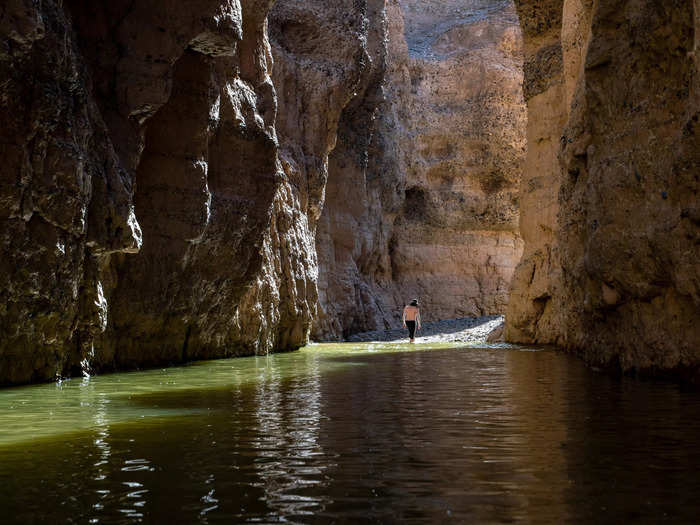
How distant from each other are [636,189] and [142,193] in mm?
8413

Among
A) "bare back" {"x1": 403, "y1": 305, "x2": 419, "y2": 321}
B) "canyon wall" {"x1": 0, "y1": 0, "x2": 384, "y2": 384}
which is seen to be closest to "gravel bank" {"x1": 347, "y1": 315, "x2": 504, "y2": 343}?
"bare back" {"x1": 403, "y1": 305, "x2": 419, "y2": 321}

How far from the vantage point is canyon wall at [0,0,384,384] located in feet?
34.6

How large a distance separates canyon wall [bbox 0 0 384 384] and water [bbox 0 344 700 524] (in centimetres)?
221

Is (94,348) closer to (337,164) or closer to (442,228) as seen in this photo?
(337,164)

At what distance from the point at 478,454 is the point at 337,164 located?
2636 cm

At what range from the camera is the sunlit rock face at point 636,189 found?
9.23 meters

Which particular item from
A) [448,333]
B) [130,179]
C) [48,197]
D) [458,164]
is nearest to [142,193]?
[130,179]

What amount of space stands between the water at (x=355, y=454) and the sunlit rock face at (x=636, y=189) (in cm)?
125

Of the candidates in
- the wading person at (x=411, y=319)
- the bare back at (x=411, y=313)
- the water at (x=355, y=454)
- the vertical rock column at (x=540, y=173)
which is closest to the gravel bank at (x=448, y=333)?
the wading person at (x=411, y=319)

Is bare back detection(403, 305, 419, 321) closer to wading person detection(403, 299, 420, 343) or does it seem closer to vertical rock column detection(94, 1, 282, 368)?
wading person detection(403, 299, 420, 343)

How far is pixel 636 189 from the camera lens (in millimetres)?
10516

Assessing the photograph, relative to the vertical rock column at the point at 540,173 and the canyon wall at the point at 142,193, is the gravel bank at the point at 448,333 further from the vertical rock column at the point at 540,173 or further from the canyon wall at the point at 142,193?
the canyon wall at the point at 142,193

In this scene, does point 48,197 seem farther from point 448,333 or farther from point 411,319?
point 448,333

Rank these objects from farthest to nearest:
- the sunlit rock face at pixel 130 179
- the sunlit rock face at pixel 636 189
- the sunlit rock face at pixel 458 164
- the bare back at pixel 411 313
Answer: the sunlit rock face at pixel 458 164 < the bare back at pixel 411 313 < the sunlit rock face at pixel 130 179 < the sunlit rock face at pixel 636 189
